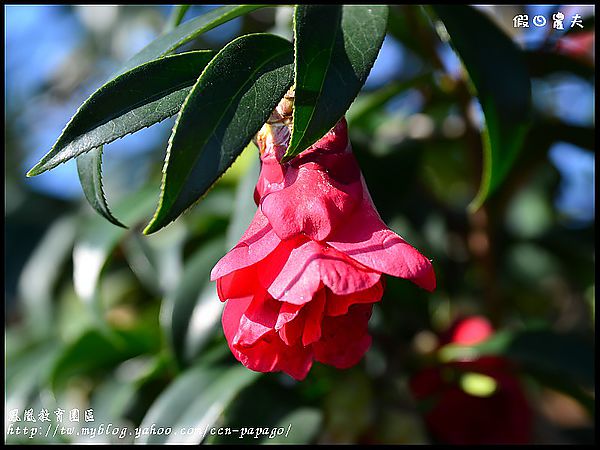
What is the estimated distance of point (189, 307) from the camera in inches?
39.2

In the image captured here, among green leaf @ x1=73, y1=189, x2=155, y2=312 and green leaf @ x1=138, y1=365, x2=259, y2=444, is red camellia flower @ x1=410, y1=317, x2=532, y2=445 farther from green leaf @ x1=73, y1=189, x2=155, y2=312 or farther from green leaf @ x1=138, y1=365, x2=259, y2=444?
green leaf @ x1=73, y1=189, x2=155, y2=312

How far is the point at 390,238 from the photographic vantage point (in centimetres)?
56

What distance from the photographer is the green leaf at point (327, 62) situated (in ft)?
1.83

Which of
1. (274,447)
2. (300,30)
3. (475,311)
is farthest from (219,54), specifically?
(475,311)

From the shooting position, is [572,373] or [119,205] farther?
[119,205]

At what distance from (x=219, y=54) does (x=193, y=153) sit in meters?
0.09

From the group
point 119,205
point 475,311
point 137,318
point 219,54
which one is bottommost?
point 475,311

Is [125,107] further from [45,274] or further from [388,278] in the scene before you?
[45,274]

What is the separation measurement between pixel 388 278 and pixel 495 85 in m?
0.32

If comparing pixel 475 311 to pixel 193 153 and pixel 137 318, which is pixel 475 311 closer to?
pixel 137 318

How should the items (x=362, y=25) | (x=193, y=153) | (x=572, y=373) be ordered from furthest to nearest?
(x=572, y=373), (x=362, y=25), (x=193, y=153)

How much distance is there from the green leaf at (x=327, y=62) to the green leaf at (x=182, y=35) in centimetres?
10

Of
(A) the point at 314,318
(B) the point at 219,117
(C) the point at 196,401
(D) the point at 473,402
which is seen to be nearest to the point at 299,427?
(C) the point at 196,401

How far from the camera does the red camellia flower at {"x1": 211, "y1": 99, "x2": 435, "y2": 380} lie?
539 mm
